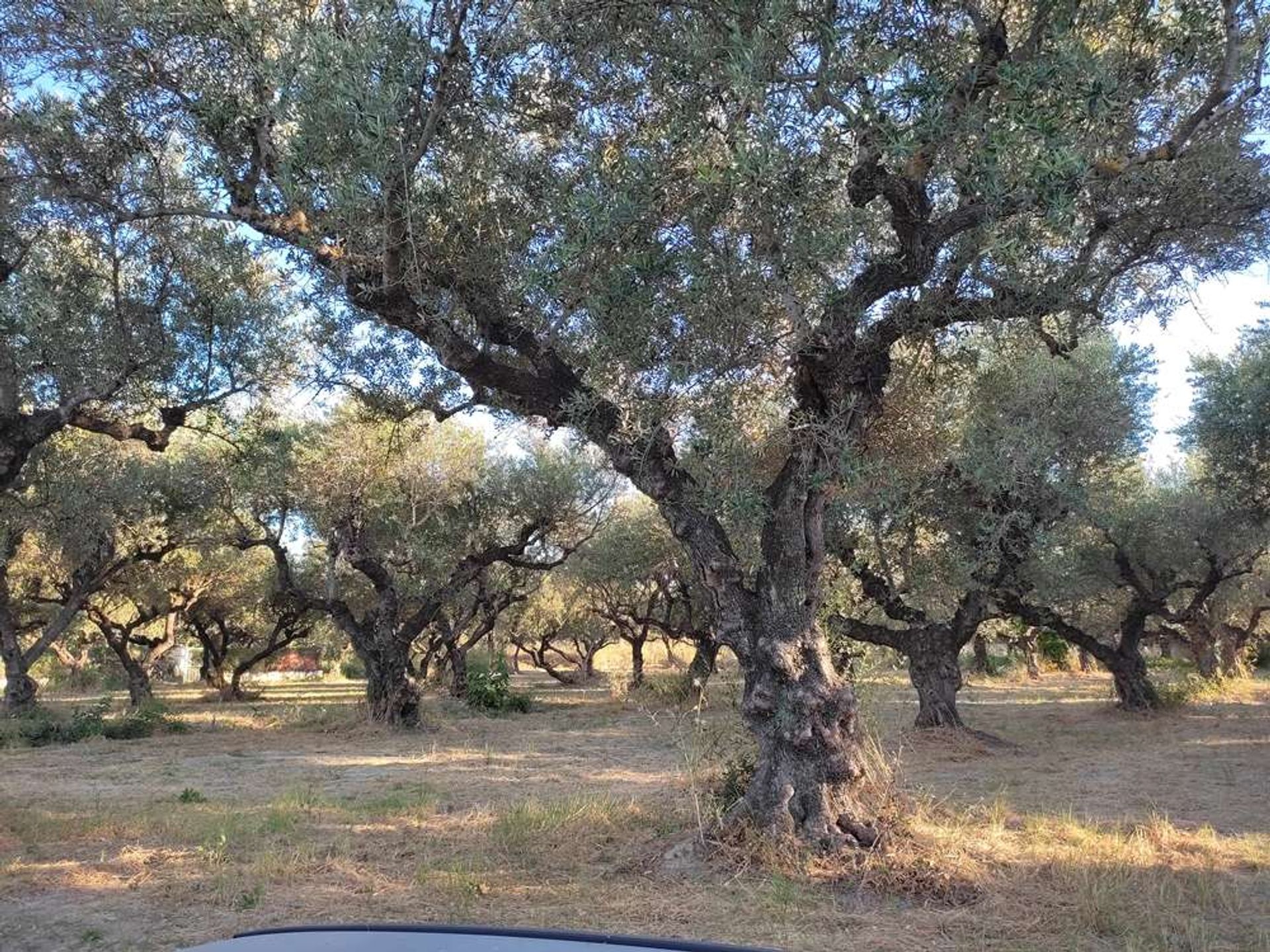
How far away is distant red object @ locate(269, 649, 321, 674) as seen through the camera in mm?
63719

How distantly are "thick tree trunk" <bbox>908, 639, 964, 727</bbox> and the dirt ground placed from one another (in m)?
1.38

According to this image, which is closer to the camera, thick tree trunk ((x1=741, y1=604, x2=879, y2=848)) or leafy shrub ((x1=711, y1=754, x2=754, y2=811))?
thick tree trunk ((x1=741, y1=604, x2=879, y2=848))

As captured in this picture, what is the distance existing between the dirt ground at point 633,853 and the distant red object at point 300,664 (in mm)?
52210

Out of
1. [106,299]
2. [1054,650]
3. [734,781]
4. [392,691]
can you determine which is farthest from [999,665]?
[106,299]

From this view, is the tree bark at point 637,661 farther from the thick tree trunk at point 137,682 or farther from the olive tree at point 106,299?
the olive tree at point 106,299

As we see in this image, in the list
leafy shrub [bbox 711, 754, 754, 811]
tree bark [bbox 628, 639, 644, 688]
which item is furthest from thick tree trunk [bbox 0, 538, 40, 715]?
leafy shrub [bbox 711, 754, 754, 811]

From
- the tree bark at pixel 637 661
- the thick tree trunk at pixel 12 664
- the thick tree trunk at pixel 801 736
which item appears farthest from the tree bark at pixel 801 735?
the tree bark at pixel 637 661

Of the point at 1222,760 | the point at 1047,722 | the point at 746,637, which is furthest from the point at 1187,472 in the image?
the point at 746,637

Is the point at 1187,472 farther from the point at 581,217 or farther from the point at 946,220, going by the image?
the point at 581,217

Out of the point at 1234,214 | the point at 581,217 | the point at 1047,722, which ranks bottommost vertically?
the point at 1047,722

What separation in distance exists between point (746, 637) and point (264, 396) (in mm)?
7661

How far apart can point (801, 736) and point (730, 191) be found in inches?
154

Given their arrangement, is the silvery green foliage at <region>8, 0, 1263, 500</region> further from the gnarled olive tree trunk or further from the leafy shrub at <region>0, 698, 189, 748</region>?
the gnarled olive tree trunk

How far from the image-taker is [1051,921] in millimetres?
5508
